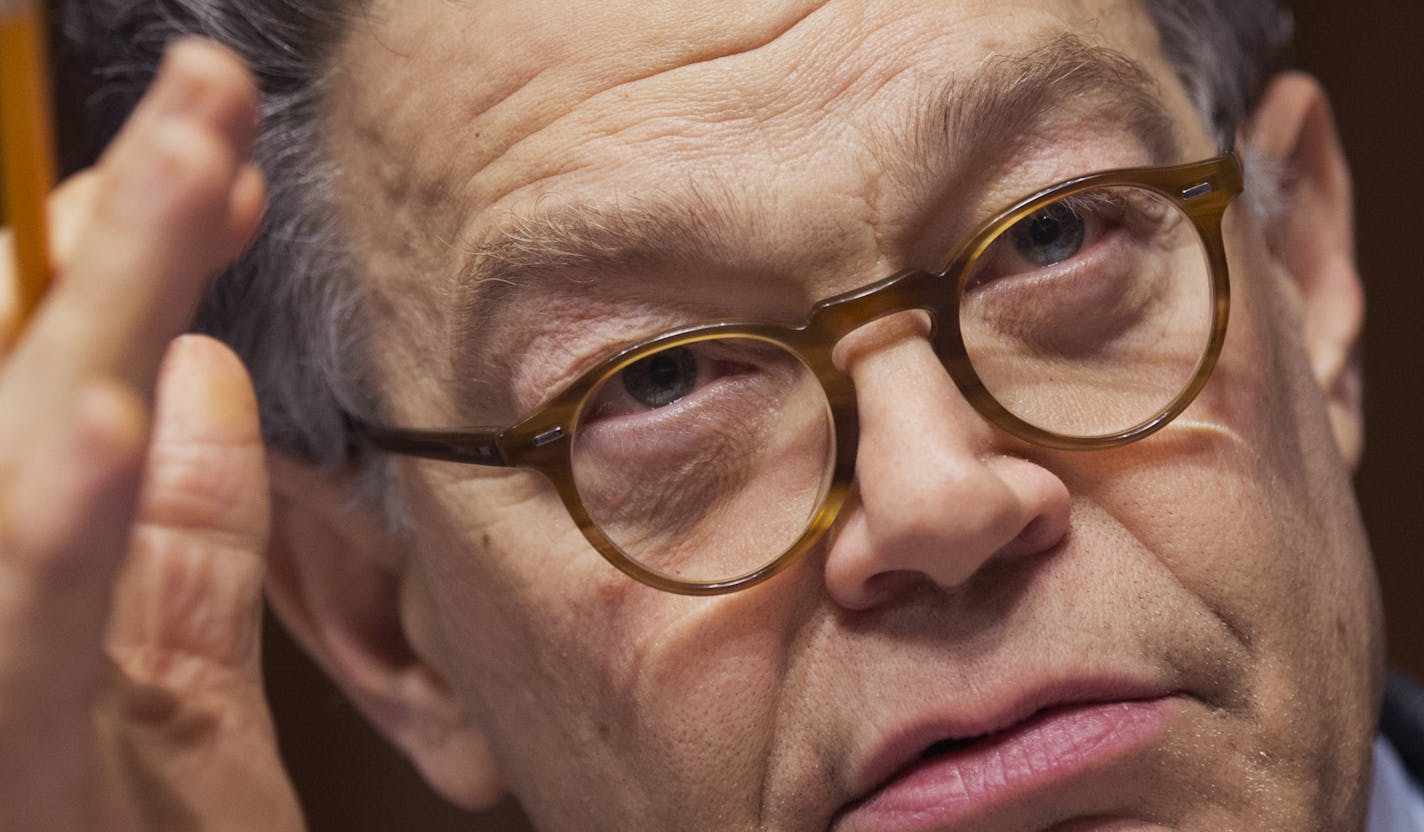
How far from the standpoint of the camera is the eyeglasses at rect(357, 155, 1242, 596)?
128 centimetres

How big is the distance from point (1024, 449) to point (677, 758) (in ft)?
1.46

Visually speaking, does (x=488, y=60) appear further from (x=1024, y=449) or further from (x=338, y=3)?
(x=1024, y=449)

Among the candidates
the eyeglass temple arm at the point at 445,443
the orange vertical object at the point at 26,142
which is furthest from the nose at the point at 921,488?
the orange vertical object at the point at 26,142

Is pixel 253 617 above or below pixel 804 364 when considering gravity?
below

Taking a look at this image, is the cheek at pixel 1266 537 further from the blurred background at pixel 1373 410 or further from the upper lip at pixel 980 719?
the blurred background at pixel 1373 410

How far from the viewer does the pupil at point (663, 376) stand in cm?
137

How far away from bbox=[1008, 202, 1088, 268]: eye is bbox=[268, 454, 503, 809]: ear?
2.73 feet

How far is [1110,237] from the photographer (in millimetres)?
1384

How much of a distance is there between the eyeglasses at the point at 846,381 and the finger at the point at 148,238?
20.3 inches

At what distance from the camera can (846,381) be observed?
4.18 feet

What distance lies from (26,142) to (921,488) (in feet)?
2.39

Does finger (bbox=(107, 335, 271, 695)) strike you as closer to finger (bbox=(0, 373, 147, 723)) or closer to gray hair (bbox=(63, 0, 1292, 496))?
gray hair (bbox=(63, 0, 1292, 496))

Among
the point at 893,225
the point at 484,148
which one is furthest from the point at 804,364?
the point at 484,148

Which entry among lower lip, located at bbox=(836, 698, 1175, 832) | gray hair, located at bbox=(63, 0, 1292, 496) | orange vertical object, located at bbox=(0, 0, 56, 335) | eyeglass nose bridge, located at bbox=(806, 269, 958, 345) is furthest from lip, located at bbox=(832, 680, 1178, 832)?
orange vertical object, located at bbox=(0, 0, 56, 335)
